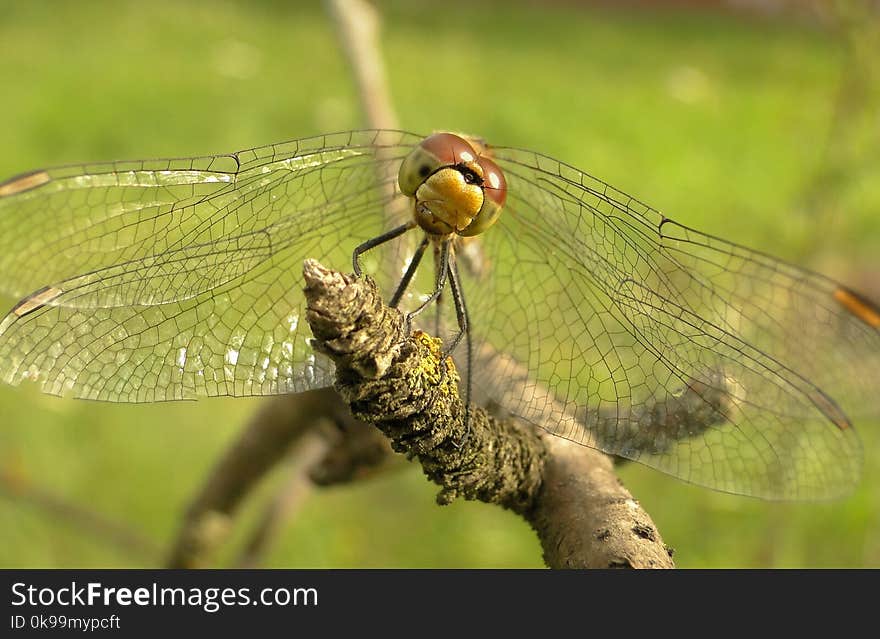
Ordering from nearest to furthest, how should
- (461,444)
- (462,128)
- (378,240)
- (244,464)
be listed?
(461,444) < (378,240) < (244,464) < (462,128)

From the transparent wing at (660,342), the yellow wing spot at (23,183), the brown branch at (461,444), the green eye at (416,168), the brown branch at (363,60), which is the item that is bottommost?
the brown branch at (461,444)

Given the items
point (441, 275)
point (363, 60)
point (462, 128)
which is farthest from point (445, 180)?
point (462, 128)

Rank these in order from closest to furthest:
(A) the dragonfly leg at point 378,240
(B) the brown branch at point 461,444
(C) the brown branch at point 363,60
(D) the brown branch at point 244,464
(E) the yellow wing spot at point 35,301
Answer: (B) the brown branch at point 461,444, (E) the yellow wing spot at point 35,301, (A) the dragonfly leg at point 378,240, (D) the brown branch at point 244,464, (C) the brown branch at point 363,60

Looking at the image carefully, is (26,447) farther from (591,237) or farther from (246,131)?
(591,237)

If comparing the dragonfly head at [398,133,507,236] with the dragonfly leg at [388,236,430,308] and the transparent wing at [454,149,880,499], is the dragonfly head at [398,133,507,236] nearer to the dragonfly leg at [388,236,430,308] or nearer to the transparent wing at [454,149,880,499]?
the dragonfly leg at [388,236,430,308]

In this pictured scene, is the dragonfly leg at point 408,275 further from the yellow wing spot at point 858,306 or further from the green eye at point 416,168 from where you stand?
the yellow wing spot at point 858,306

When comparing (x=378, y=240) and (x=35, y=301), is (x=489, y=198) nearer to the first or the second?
(x=378, y=240)

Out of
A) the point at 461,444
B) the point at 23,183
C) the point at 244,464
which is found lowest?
the point at 461,444

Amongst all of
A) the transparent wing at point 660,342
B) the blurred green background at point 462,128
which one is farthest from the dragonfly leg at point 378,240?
the blurred green background at point 462,128
